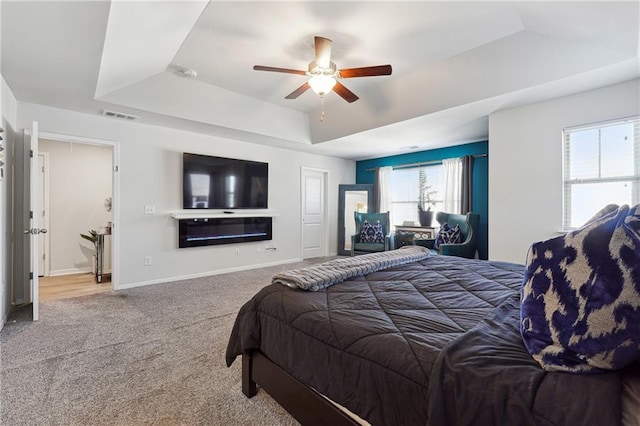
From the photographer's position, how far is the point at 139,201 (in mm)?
4262

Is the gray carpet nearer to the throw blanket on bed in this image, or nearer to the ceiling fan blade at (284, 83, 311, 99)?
the throw blanket on bed

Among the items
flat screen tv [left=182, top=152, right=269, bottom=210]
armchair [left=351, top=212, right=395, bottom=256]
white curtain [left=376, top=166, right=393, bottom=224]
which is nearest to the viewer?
flat screen tv [left=182, top=152, right=269, bottom=210]

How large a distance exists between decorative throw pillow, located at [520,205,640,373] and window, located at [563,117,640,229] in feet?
9.88

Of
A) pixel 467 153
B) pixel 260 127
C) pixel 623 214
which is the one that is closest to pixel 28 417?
pixel 623 214

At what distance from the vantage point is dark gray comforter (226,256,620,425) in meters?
0.79

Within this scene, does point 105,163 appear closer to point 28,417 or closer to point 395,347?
point 28,417

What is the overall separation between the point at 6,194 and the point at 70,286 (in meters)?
1.79

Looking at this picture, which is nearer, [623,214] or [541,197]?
[623,214]

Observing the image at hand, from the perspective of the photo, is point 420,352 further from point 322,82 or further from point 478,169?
point 478,169

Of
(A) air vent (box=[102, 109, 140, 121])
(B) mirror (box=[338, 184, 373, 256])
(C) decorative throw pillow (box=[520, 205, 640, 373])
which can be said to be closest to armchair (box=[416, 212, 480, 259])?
(B) mirror (box=[338, 184, 373, 256])

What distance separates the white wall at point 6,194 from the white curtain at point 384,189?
19.0 ft

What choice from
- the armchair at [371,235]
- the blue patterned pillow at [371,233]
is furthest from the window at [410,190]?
the blue patterned pillow at [371,233]

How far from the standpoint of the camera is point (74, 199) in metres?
5.15

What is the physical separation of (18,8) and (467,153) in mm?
5766
